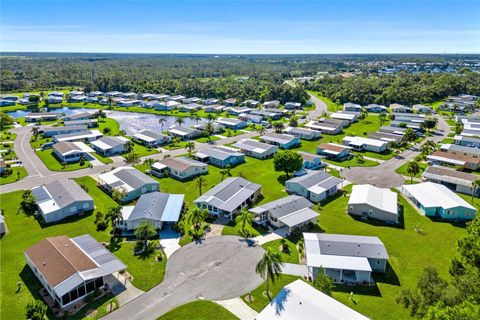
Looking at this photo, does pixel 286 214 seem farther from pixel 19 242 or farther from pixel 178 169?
pixel 19 242

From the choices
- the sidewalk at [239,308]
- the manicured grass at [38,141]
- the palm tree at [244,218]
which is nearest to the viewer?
the sidewalk at [239,308]

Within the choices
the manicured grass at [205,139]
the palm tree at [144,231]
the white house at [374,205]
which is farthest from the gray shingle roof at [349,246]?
the manicured grass at [205,139]

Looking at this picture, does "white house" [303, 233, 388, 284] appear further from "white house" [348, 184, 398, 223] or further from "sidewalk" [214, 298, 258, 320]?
"white house" [348, 184, 398, 223]

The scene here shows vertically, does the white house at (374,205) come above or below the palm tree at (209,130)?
below

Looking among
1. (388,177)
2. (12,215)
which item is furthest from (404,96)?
(12,215)

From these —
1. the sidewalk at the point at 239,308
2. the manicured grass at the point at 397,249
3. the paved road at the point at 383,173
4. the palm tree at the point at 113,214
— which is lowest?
the manicured grass at the point at 397,249

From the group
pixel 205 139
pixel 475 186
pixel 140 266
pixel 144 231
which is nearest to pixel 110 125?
pixel 205 139

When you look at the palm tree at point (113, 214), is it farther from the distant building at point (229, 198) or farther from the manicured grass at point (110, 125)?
the manicured grass at point (110, 125)
